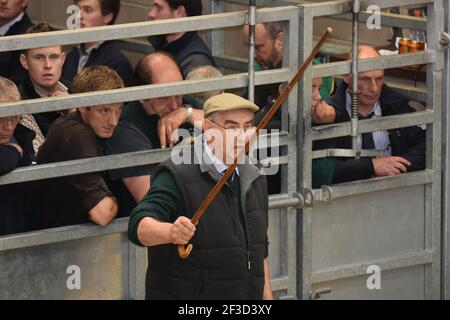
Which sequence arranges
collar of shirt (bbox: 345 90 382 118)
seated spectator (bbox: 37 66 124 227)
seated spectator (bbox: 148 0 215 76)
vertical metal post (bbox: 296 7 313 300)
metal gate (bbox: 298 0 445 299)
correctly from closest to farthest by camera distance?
seated spectator (bbox: 37 66 124 227) → vertical metal post (bbox: 296 7 313 300) → metal gate (bbox: 298 0 445 299) → collar of shirt (bbox: 345 90 382 118) → seated spectator (bbox: 148 0 215 76)

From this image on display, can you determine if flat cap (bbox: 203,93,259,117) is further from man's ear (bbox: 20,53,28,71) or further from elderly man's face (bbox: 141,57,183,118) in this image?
man's ear (bbox: 20,53,28,71)

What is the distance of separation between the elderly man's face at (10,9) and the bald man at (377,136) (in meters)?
2.51

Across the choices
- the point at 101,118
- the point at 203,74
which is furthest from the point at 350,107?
the point at 101,118

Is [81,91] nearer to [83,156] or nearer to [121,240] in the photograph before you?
[83,156]

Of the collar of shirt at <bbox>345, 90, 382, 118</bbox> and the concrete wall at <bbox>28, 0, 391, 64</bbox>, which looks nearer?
the collar of shirt at <bbox>345, 90, 382, 118</bbox>

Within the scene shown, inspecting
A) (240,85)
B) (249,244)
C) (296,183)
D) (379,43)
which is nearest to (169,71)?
(240,85)

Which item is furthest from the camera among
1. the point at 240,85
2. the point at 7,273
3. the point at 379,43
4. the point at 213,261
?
the point at 379,43

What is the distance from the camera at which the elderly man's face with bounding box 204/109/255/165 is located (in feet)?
20.8

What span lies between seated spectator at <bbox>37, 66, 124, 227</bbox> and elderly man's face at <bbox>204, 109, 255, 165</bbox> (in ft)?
3.06

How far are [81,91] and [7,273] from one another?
97 centimetres

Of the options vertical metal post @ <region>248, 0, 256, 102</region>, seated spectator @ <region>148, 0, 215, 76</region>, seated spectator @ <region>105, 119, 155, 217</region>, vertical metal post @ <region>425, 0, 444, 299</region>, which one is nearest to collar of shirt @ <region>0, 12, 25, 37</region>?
seated spectator @ <region>148, 0, 215, 76</region>

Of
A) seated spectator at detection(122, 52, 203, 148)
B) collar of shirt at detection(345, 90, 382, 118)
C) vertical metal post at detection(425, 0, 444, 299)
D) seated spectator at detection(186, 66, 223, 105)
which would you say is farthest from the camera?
vertical metal post at detection(425, 0, 444, 299)

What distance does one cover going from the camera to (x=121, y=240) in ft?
24.0

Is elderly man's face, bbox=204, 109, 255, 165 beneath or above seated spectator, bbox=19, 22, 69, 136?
beneath
